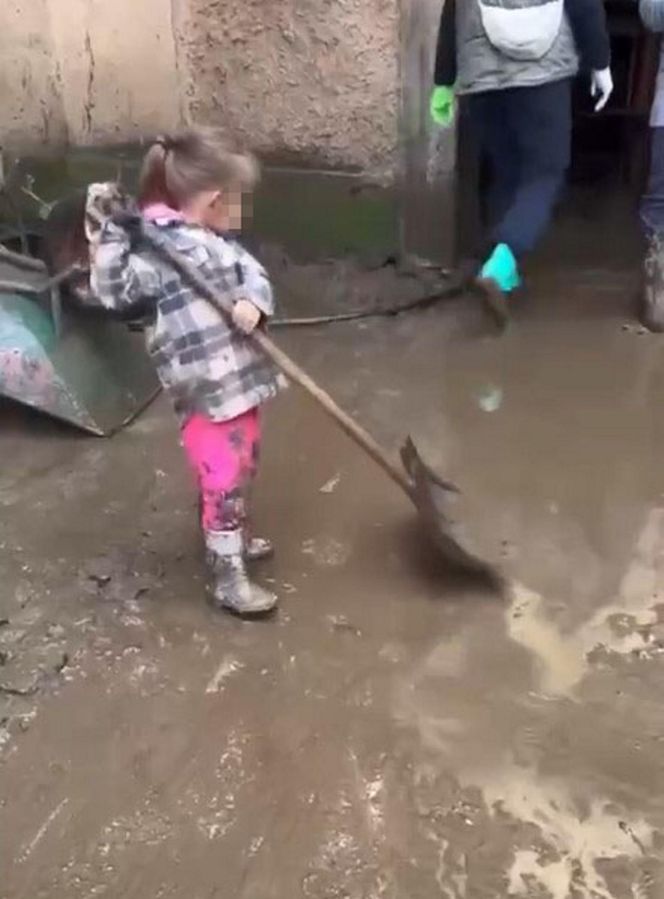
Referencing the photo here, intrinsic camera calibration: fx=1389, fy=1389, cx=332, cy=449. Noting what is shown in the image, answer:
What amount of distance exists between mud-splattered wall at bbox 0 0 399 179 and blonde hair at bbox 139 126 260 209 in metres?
1.74

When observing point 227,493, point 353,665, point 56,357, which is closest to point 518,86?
point 56,357

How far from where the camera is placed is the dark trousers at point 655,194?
164 inches

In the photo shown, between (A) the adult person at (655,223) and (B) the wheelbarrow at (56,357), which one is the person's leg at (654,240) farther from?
(B) the wheelbarrow at (56,357)

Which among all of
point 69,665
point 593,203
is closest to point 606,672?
point 69,665

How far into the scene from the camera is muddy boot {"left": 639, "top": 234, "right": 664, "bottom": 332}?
4.18 meters

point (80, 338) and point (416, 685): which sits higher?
point (80, 338)

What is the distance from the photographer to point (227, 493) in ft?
9.45

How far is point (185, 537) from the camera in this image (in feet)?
10.6

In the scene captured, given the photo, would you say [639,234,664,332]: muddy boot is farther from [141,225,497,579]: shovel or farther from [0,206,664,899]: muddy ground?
[141,225,497,579]: shovel

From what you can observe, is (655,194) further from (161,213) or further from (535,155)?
(161,213)

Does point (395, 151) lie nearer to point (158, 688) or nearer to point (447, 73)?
point (447, 73)

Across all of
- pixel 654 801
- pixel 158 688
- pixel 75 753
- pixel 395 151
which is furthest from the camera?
pixel 395 151

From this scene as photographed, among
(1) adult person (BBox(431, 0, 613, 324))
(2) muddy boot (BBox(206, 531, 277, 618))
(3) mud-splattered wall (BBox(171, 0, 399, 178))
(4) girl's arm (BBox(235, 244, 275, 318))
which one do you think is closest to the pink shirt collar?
(4) girl's arm (BBox(235, 244, 275, 318))

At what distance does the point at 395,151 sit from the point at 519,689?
2.27 metres
